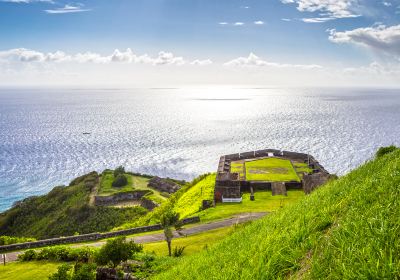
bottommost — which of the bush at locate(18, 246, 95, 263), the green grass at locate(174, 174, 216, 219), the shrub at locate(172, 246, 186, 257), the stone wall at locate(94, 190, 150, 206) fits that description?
the stone wall at locate(94, 190, 150, 206)

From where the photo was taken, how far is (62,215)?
70812 millimetres

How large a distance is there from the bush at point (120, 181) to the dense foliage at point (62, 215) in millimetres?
5649

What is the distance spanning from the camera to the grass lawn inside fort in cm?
5806

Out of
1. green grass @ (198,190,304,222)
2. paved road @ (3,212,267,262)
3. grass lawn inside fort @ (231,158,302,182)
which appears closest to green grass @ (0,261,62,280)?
paved road @ (3,212,267,262)

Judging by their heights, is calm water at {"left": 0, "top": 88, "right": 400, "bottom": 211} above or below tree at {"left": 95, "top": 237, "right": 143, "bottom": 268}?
below

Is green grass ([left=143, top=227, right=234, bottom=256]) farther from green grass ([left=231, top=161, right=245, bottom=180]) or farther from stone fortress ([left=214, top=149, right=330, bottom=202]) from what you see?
green grass ([left=231, top=161, right=245, bottom=180])

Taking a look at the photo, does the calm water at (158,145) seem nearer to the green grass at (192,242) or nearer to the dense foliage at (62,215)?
the dense foliage at (62,215)

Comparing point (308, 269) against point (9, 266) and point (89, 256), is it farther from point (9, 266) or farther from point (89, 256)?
point (9, 266)

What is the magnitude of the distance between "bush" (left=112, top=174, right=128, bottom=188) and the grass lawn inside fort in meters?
27.8

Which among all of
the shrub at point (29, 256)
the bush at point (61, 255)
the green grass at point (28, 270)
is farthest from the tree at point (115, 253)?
the shrub at point (29, 256)

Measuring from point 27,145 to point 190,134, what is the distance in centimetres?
6734

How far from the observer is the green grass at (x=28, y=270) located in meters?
25.7

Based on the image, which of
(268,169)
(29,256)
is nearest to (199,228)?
(29,256)

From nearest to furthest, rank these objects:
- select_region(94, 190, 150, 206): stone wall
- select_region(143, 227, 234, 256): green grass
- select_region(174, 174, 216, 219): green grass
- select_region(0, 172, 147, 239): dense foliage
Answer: select_region(143, 227, 234, 256): green grass
select_region(174, 174, 216, 219): green grass
select_region(0, 172, 147, 239): dense foliage
select_region(94, 190, 150, 206): stone wall
